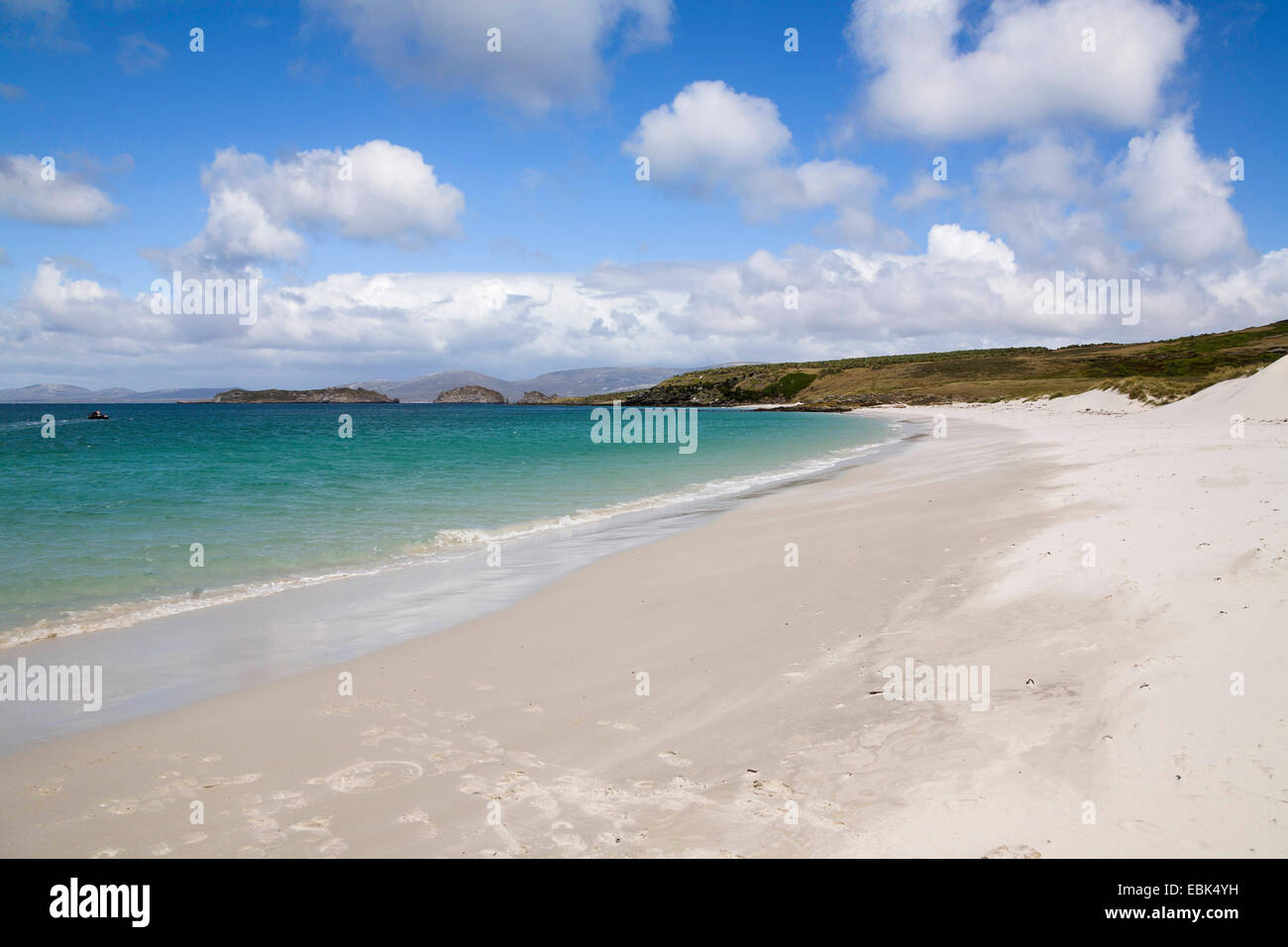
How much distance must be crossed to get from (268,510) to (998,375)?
5378 inches

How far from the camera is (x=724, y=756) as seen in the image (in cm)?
553

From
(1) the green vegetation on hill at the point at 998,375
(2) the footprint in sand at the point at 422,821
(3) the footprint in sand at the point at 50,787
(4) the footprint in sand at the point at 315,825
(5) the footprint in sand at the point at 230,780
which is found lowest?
(3) the footprint in sand at the point at 50,787

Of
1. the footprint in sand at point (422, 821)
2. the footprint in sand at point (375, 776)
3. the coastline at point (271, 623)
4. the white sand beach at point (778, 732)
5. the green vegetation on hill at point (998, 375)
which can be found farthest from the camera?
the green vegetation on hill at point (998, 375)

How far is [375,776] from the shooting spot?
5.46 metres

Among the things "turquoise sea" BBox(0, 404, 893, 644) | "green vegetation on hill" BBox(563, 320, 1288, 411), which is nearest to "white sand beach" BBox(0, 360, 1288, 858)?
"turquoise sea" BBox(0, 404, 893, 644)

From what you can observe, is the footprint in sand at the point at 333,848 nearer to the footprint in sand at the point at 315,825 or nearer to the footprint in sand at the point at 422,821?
the footprint in sand at the point at 315,825

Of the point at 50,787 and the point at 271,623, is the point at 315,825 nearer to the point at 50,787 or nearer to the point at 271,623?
the point at 50,787

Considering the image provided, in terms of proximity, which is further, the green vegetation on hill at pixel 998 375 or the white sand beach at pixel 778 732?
the green vegetation on hill at pixel 998 375

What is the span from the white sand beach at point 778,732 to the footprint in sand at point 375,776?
0.02 metres

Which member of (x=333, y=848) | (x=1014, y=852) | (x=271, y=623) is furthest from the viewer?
(x=271, y=623)

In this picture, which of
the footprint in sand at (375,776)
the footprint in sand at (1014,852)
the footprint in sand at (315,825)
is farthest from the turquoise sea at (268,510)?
the footprint in sand at (1014,852)

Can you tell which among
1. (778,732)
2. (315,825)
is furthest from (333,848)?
(778,732)

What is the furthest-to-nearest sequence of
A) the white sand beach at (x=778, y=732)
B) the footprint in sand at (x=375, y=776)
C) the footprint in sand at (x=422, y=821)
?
the footprint in sand at (x=375, y=776) → the footprint in sand at (x=422, y=821) → the white sand beach at (x=778, y=732)

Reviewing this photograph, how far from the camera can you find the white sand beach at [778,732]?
441cm
